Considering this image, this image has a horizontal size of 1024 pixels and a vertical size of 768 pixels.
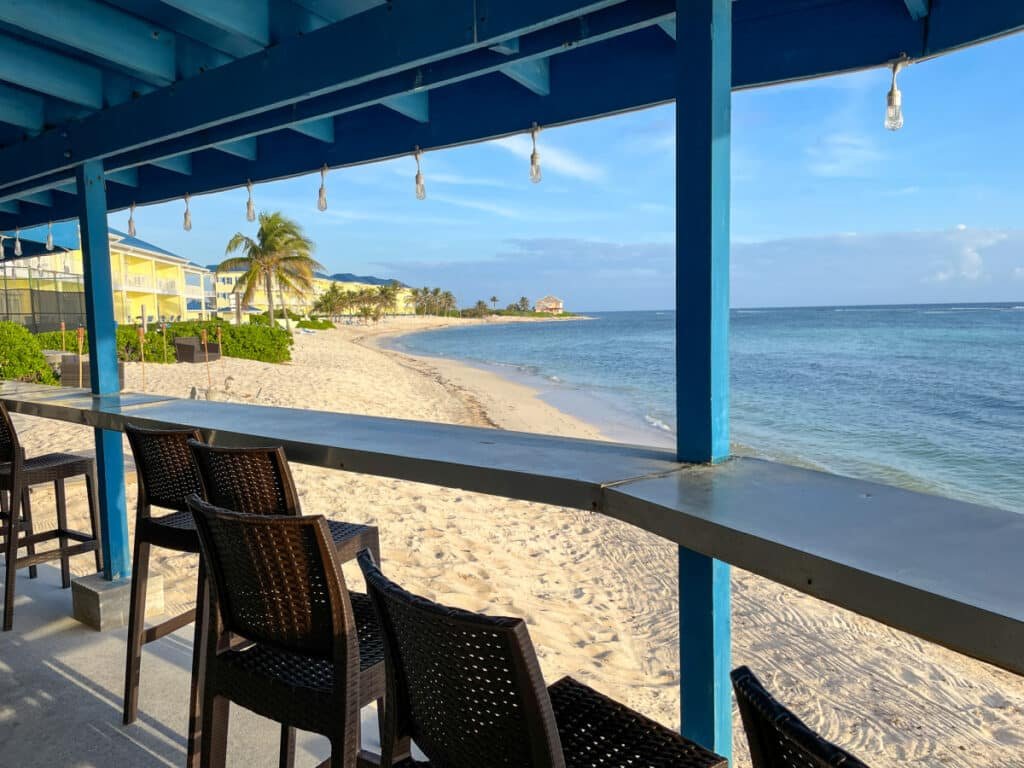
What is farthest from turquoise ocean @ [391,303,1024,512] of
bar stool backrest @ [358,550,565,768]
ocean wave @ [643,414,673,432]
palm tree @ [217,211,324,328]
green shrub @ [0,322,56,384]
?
green shrub @ [0,322,56,384]

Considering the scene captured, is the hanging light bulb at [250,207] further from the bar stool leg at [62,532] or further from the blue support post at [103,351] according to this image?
the bar stool leg at [62,532]

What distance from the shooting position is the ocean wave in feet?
45.8

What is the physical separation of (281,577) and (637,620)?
3306mm

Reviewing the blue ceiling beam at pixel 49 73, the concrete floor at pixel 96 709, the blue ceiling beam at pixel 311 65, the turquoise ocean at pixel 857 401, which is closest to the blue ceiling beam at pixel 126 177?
the blue ceiling beam at pixel 311 65

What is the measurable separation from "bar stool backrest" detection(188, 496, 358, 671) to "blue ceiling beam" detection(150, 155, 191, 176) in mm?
3228

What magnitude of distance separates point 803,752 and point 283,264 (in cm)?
2962

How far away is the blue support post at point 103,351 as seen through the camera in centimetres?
296

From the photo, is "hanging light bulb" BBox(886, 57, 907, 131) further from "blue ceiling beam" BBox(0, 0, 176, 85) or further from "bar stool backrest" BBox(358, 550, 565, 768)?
"blue ceiling beam" BBox(0, 0, 176, 85)

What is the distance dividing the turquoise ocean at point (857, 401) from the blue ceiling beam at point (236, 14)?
8.17 meters

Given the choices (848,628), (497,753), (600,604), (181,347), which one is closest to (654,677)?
(600,604)

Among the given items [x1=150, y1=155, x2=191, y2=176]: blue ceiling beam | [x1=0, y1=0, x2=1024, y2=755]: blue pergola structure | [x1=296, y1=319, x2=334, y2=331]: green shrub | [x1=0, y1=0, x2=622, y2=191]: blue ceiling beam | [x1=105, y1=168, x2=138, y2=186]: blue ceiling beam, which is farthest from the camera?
[x1=296, y1=319, x2=334, y2=331]: green shrub

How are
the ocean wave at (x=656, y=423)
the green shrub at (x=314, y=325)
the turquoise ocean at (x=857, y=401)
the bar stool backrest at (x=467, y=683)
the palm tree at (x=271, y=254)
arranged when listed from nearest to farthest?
1. the bar stool backrest at (x=467, y=683)
2. the turquoise ocean at (x=857, y=401)
3. the ocean wave at (x=656, y=423)
4. the palm tree at (x=271, y=254)
5. the green shrub at (x=314, y=325)

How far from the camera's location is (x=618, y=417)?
15.4 meters

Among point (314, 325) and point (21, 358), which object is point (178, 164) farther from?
point (314, 325)
